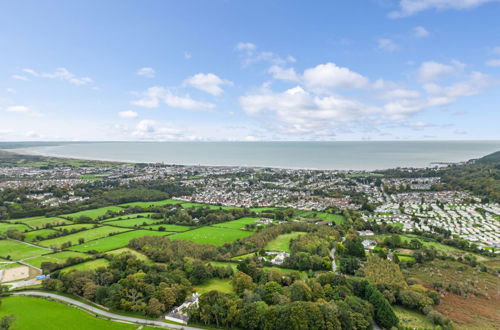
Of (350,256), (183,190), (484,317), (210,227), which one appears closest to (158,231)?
(210,227)

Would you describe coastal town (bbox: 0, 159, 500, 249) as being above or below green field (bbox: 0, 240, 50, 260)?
above

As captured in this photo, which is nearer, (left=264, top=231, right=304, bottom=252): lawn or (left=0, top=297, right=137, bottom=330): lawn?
(left=0, top=297, right=137, bottom=330): lawn

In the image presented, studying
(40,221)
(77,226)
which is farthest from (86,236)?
(40,221)

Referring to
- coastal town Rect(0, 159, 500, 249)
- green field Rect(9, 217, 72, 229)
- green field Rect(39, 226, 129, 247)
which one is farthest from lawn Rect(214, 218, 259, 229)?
green field Rect(9, 217, 72, 229)

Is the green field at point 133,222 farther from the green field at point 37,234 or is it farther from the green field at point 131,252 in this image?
the green field at point 131,252

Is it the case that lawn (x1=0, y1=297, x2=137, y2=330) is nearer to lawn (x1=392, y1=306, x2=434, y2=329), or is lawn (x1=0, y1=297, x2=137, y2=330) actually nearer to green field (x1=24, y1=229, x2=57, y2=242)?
green field (x1=24, y1=229, x2=57, y2=242)

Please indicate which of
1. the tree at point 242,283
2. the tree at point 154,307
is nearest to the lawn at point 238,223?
the tree at point 242,283

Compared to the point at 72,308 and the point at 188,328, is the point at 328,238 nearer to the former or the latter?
the point at 188,328

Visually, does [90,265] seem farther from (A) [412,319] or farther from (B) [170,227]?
(A) [412,319]
